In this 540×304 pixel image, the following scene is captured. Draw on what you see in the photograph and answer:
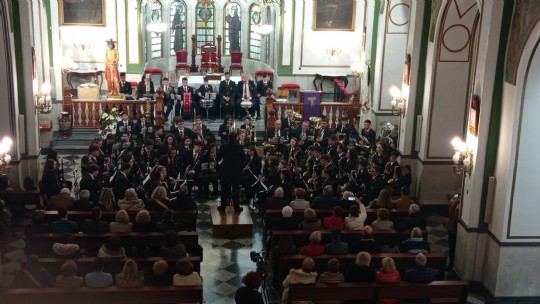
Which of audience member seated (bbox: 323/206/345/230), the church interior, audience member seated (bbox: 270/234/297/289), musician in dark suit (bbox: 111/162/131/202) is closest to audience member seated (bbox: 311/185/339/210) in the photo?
the church interior

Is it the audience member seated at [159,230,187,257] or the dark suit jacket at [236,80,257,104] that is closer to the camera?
the audience member seated at [159,230,187,257]

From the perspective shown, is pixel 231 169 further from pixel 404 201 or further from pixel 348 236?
pixel 404 201

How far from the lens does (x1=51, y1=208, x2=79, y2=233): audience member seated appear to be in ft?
41.3

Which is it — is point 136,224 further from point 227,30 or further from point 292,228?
point 227,30

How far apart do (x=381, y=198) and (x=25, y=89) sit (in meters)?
7.83

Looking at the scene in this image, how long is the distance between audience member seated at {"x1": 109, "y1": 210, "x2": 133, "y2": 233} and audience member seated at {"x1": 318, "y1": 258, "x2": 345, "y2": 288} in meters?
3.54

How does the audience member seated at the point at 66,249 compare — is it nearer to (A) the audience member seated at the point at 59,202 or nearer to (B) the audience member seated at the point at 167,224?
(B) the audience member seated at the point at 167,224

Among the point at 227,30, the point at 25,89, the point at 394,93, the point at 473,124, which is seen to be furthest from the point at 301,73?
the point at 473,124

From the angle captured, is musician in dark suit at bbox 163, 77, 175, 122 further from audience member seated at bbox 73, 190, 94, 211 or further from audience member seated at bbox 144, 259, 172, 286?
audience member seated at bbox 144, 259, 172, 286

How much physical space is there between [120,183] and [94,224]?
2.35 m

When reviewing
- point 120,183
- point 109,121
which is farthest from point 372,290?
point 109,121

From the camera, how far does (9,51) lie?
1578 centimetres

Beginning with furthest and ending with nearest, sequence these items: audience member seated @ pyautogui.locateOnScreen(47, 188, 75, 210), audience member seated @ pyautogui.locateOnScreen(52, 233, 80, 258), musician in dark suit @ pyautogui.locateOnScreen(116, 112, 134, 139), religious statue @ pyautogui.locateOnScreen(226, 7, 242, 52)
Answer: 1. religious statue @ pyautogui.locateOnScreen(226, 7, 242, 52)
2. musician in dark suit @ pyautogui.locateOnScreen(116, 112, 134, 139)
3. audience member seated @ pyautogui.locateOnScreen(47, 188, 75, 210)
4. audience member seated @ pyautogui.locateOnScreen(52, 233, 80, 258)

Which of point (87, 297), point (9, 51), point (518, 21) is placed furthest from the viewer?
point (9, 51)
